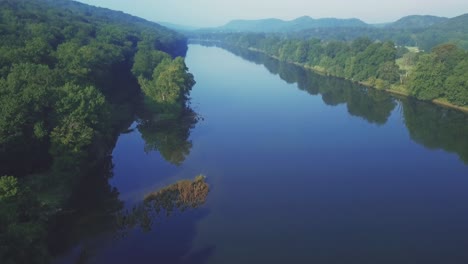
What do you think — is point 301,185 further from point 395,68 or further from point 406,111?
point 395,68

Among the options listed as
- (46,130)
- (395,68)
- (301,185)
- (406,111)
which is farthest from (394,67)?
(46,130)

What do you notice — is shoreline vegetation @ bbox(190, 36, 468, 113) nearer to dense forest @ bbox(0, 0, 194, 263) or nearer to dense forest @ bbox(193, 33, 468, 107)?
dense forest @ bbox(193, 33, 468, 107)

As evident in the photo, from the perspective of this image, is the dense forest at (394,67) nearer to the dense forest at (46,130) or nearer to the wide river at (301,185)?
the wide river at (301,185)

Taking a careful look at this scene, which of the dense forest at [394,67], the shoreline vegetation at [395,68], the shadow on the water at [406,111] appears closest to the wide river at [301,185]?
the shadow on the water at [406,111]

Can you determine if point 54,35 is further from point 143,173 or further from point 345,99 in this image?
point 345,99

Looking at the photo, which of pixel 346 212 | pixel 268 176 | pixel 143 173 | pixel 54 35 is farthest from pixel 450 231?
pixel 54 35

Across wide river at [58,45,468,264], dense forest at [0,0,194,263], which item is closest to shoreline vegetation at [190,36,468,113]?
wide river at [58,45,468,264]
